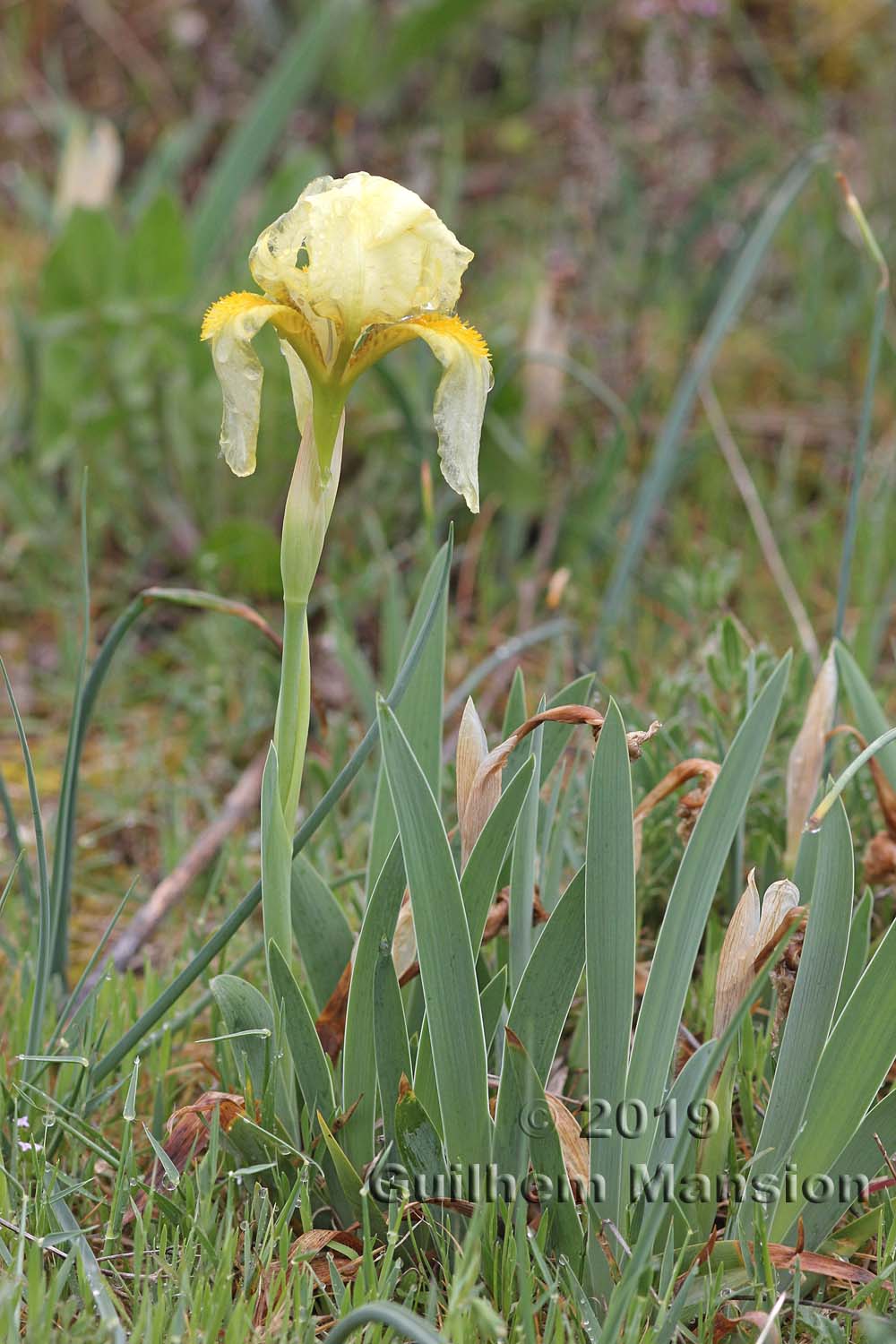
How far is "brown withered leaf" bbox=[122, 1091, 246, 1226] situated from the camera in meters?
1.12

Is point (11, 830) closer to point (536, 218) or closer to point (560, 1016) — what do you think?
point (560, 1016)

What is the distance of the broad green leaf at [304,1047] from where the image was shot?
108 centimetres

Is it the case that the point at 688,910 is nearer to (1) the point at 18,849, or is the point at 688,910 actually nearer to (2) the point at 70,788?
(2) the point at 70,788

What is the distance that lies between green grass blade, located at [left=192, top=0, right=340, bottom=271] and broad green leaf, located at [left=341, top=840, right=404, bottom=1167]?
2118 millimetres

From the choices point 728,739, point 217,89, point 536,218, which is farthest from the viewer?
point 217,89

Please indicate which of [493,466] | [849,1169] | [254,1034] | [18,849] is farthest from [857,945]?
[493,466]

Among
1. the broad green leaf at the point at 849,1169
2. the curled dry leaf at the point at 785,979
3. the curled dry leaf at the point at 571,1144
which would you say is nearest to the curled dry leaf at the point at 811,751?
the curled dry leaf at the point at 785,979

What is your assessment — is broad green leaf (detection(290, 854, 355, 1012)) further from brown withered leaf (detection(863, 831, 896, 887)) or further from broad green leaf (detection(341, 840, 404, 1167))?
brown withered leaf (detection(863, 831, 896, 887))

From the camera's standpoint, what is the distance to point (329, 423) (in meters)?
1.02

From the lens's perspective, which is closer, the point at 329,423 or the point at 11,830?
the point at 329,423

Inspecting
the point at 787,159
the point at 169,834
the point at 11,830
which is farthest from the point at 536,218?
the point at 11,830

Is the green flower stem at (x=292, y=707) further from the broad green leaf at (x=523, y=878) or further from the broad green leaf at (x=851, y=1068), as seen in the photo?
the broad green leaf at (x=851, y=1068)

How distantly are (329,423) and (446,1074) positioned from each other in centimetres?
52

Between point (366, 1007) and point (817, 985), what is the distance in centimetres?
38
